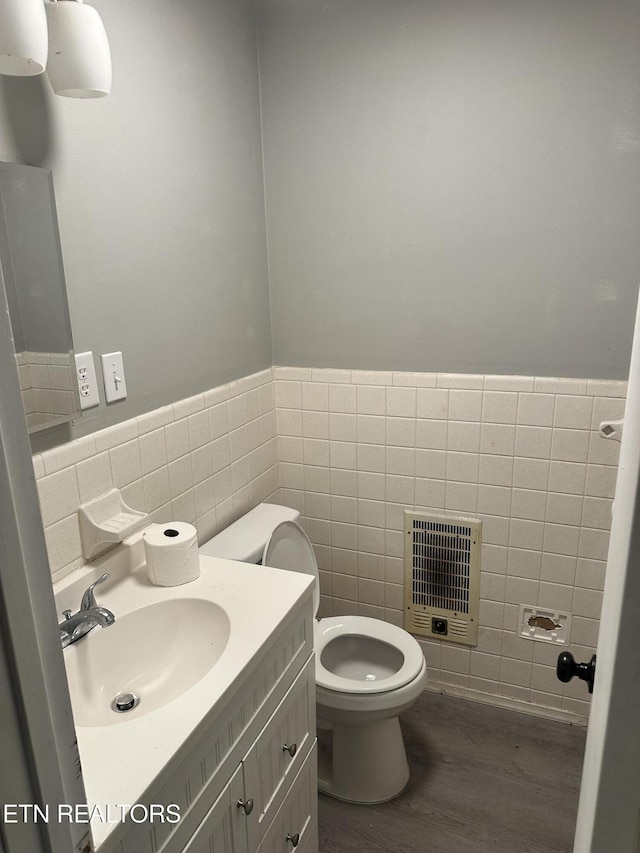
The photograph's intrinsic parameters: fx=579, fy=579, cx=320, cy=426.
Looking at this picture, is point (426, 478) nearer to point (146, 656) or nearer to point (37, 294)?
point (146, 656)

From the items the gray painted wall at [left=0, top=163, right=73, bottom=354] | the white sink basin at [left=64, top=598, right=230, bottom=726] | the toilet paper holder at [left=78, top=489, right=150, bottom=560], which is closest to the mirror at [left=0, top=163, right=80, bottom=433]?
the gray painted wall at [left=0, top=163, right=73, bottom=354]

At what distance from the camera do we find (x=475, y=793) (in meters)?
1.82

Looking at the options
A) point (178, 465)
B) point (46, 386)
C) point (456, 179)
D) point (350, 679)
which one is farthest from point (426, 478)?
point (46, 386)

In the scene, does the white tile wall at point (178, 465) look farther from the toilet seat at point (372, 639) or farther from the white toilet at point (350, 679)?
the toilet seat at point (372, 639)

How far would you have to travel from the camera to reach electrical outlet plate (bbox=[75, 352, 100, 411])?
133cm

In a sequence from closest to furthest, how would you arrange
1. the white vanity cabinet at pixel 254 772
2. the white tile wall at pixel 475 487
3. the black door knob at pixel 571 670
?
the black door knob at pixel 571 670 → the white vanity cabinet at pixel 254 772 → the white tile wall at pixel 475 487

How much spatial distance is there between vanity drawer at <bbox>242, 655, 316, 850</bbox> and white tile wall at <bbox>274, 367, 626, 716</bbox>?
2.72 ft

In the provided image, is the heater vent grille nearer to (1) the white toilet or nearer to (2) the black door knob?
(1) the white toilet

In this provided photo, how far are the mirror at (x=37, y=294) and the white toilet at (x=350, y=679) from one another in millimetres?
689

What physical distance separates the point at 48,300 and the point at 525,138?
→ 1437mm

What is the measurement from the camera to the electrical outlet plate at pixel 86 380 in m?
1.33

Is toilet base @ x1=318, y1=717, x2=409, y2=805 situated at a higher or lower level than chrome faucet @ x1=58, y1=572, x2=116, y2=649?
lower

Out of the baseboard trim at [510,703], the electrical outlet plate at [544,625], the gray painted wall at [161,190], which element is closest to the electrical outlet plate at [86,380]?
the gray painted wall at [161,190]

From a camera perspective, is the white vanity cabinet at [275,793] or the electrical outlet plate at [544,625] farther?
the electrical outlet plate at [544,625]
